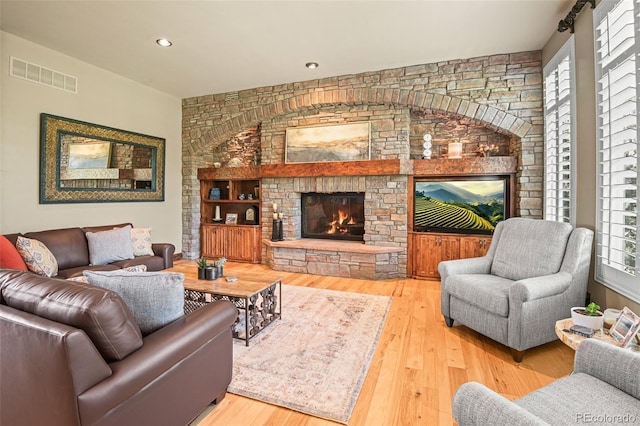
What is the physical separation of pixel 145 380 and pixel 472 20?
4.23 m

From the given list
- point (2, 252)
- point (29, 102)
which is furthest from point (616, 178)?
point (29, 102)

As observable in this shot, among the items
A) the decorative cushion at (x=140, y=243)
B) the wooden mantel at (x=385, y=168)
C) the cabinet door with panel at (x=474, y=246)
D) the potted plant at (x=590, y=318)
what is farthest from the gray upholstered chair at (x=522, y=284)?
the decorative cushion at (x=140, y=243)

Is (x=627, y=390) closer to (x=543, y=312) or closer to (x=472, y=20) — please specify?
(x=543, y=312)

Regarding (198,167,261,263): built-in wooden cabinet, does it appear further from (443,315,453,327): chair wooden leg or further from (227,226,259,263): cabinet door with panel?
(443,315,453,327): chair wooden leg

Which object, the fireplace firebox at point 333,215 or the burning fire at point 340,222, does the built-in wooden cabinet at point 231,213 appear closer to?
the fireplace firebox at point 333,215

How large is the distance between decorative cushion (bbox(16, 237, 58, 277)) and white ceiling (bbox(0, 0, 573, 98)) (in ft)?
7.95

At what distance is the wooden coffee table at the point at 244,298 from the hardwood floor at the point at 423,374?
2.53ft

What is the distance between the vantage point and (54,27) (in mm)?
3502

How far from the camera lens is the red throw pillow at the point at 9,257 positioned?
2926mm

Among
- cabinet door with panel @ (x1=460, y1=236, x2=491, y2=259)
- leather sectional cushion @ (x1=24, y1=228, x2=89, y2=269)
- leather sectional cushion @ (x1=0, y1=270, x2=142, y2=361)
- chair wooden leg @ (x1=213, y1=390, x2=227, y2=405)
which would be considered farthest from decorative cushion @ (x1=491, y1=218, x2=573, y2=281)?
leather sectional cushion @ (x1=24, y1=228, x2=89, y2=269)

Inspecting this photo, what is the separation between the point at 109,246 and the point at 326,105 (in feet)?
12.4

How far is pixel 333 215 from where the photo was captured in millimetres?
5438

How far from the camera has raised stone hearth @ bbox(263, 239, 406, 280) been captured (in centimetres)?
469

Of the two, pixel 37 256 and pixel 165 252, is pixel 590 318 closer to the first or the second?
pixel 165 252
